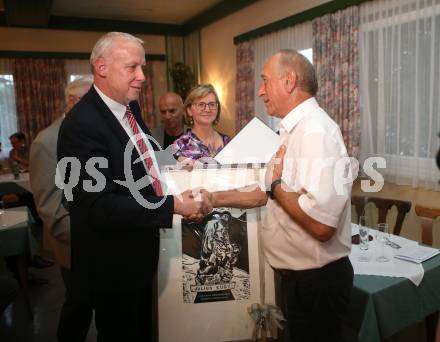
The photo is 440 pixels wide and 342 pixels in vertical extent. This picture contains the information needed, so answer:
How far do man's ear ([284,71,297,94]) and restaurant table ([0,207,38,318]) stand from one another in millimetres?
2476

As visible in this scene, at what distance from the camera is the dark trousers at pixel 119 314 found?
1.49 metres

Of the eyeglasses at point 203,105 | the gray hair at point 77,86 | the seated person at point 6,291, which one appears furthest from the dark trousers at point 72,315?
the eyeglasses at point 203,105

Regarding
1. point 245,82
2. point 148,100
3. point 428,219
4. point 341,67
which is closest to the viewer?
point 428,219

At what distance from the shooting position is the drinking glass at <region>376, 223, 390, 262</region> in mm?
1988

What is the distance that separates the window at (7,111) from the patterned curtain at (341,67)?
578cm

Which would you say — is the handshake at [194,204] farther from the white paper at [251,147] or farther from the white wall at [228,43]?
the white wall at [228,43]

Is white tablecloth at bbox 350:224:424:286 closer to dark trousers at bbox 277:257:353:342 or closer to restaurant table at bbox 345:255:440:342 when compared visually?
restaurant table at bbox 345:255:440:342

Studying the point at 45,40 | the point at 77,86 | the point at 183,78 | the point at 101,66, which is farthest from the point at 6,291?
the point at 45,40

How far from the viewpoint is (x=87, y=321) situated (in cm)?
213

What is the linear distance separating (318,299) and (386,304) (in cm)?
50

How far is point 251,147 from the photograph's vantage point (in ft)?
5.75

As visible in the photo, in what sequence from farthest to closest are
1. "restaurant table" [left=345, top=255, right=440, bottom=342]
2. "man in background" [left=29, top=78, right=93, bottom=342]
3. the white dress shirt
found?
"man in background" [left=29, top=78, right=93, bottom=342]
"restaurant table" [left=345, top=255, right=440, bottom=342]
the white dress shirt

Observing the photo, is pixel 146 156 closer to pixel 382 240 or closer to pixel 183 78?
pixel 382 240

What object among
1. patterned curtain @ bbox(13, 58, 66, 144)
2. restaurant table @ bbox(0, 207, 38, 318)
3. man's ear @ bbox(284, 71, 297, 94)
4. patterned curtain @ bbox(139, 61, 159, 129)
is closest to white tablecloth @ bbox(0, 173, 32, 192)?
restaurant table @ bbox(0, 207, 38, 318)
